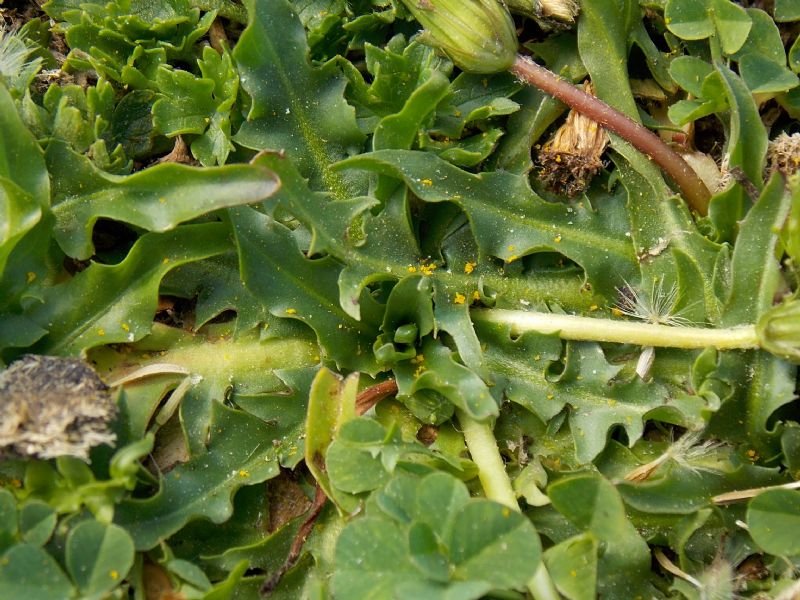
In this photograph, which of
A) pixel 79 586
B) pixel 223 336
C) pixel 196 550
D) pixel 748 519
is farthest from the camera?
pixel 223 336

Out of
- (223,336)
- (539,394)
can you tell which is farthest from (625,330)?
(223,336)

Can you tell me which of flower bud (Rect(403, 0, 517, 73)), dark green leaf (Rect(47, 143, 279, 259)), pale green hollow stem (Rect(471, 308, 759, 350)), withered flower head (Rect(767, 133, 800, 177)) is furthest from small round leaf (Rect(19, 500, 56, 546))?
withered flower head (Rect(767, 133, 800, 177))

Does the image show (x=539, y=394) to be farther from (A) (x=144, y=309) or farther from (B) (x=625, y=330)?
(A) (x=144, y=309)

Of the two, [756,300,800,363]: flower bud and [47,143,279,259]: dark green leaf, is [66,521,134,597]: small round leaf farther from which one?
[756,300,800,363]: flower bud

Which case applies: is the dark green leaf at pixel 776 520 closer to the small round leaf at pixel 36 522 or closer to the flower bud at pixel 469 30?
the flower bud at pixel 469 30

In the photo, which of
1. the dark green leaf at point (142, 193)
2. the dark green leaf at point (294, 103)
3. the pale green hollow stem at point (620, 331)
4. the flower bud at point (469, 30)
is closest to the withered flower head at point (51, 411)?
the dark green leaf at point (142, 193)

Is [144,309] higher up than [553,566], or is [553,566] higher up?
[144,309]

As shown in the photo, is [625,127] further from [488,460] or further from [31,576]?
[31,576]

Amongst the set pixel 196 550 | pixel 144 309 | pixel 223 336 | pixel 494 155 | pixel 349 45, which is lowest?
pixel 196 550
